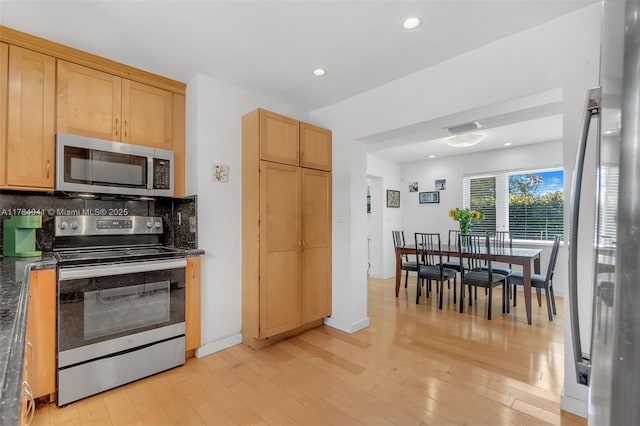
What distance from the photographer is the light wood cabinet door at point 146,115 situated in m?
2.56

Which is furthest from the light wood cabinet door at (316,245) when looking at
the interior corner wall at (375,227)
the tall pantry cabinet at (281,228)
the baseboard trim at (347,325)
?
the interior corner wall at (375,227)

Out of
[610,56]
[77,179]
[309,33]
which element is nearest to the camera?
[610,56]

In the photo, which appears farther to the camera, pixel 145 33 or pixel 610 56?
pixel 145 33

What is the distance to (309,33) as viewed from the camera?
2.11 m

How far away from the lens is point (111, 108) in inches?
97.6

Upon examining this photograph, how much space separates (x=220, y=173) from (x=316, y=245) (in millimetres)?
1274

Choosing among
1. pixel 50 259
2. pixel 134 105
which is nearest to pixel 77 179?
pixel 50 259

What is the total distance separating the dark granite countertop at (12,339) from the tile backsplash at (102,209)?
0.99 meters

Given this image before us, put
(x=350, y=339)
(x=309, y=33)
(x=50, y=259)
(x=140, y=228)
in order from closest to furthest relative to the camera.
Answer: (x=50, y=259)
(x=309, y=33)
(x=140, y=228)
(x=350, y=339)

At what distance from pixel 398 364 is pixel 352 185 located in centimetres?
184

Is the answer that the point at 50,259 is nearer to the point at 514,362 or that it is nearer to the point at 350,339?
the point at 350,339

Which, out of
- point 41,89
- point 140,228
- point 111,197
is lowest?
point 140,228

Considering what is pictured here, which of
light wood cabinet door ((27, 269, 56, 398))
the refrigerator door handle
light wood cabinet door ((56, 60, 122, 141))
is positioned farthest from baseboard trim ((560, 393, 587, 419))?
light wood cabinet door ((56, 60, 122, 141))

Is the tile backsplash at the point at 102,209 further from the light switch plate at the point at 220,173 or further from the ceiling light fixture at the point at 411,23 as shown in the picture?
the ceiling light fixture at the point at 411,23
